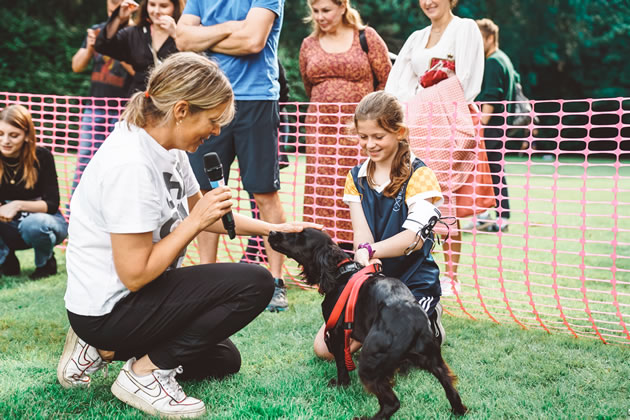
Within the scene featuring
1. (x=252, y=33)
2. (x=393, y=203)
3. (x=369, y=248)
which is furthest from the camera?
(x=252, y=33)

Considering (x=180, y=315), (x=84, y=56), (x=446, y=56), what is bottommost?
(x=180, y=315)

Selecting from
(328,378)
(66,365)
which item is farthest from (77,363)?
(328,378)

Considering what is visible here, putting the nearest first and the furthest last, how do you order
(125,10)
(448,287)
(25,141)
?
(448,287) < (25,141) < (125,10)

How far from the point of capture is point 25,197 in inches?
172

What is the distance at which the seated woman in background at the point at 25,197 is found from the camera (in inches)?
164

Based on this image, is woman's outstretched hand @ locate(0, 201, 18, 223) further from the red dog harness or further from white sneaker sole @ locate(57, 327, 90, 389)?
the red dog harness

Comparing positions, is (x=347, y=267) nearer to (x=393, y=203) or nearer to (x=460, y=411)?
(x=393, y=203)

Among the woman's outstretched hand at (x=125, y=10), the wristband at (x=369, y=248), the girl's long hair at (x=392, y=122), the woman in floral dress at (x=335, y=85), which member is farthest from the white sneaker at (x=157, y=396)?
the woman's outstretched hand at (x=125, y=10)

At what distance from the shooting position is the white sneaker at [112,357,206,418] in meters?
2.27

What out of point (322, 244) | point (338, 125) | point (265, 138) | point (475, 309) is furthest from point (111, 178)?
point (475, 309)

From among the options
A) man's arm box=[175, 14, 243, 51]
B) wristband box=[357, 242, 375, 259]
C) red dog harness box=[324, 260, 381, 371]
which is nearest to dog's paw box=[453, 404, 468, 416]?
red dog harness box=[324, 260, 381, 371]

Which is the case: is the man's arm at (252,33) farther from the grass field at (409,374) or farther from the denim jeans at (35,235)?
the denim jeans at (35,235)

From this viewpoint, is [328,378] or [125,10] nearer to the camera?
[328,378]

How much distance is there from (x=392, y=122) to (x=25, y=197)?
302 centimetres
